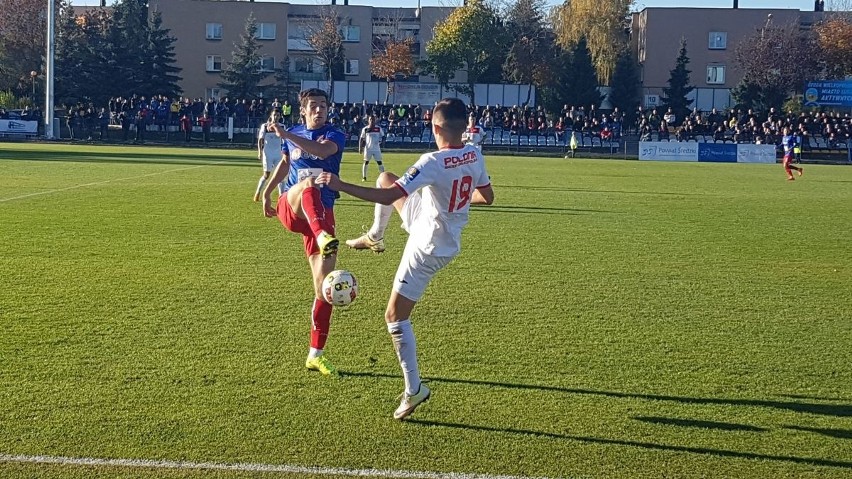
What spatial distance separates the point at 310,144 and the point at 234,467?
2804 millimetres

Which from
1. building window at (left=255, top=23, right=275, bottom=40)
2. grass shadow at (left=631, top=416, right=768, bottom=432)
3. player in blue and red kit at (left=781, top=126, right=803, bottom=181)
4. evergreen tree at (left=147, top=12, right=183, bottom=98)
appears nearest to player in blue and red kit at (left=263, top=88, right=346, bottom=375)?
grass shadow at (left=631, top=416, right=768, bottom=432)

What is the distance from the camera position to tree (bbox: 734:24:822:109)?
6444cm

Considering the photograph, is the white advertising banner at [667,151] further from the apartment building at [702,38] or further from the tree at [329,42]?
the tree at [329,42]

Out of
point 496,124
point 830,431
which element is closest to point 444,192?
point 830,431

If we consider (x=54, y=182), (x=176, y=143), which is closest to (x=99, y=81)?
(x=176, y=143)

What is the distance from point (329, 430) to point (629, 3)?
7458 centimetres

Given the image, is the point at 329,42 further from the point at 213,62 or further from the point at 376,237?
the point at 376,237

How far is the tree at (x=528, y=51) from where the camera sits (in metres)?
70.2

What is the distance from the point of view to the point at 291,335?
7.83 metres

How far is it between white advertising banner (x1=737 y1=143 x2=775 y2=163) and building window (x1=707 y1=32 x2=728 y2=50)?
1074 inches

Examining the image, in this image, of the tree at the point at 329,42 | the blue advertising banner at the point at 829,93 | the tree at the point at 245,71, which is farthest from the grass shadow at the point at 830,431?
the tree at the point at 329,42

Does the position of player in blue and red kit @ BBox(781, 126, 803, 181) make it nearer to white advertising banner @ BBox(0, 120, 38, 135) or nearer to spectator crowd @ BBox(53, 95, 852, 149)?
spectator crowd @ BBox(53, 95, 852, 149)

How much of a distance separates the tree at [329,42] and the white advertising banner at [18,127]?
22750 mm

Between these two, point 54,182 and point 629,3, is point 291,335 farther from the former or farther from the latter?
point 629,3
